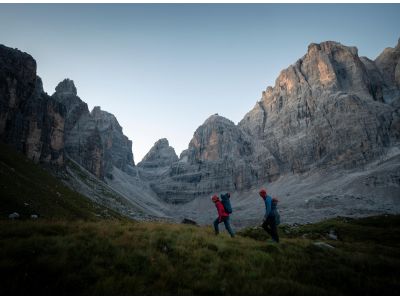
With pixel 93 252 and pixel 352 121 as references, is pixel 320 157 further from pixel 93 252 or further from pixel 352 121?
pixel 93 252

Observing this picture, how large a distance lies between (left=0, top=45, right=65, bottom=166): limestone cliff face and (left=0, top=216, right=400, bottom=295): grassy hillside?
88.1m

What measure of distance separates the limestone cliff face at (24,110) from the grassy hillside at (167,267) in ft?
289

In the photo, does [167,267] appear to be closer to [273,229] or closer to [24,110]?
[273,229]

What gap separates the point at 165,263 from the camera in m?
9.02

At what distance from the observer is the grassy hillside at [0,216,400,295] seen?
7.12 m

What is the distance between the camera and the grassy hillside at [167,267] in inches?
280

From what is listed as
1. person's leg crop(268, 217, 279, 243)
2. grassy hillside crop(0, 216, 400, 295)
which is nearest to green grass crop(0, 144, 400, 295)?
grassy hillside crop(0, 216, 400, 295)

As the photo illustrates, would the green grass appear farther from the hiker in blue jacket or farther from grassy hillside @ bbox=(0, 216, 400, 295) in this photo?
the hiker in blue jacket

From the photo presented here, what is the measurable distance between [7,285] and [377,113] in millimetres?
210269

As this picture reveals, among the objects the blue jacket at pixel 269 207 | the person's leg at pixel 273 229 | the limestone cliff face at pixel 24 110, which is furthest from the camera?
the limestone cliff face at pixel 24 110

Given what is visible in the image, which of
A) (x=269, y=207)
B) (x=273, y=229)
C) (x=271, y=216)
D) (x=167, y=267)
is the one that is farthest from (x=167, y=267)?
(x=271, y=216)

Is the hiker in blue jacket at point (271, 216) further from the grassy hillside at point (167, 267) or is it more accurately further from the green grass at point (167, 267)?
the grassy hillside at point (167, 267)

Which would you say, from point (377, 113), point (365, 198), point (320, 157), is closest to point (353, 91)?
point (377, 113)

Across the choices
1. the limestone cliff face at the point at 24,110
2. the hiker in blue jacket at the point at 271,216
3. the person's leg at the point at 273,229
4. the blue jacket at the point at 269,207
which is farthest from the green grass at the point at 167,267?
the limestone cliff face at the point at 24,110
